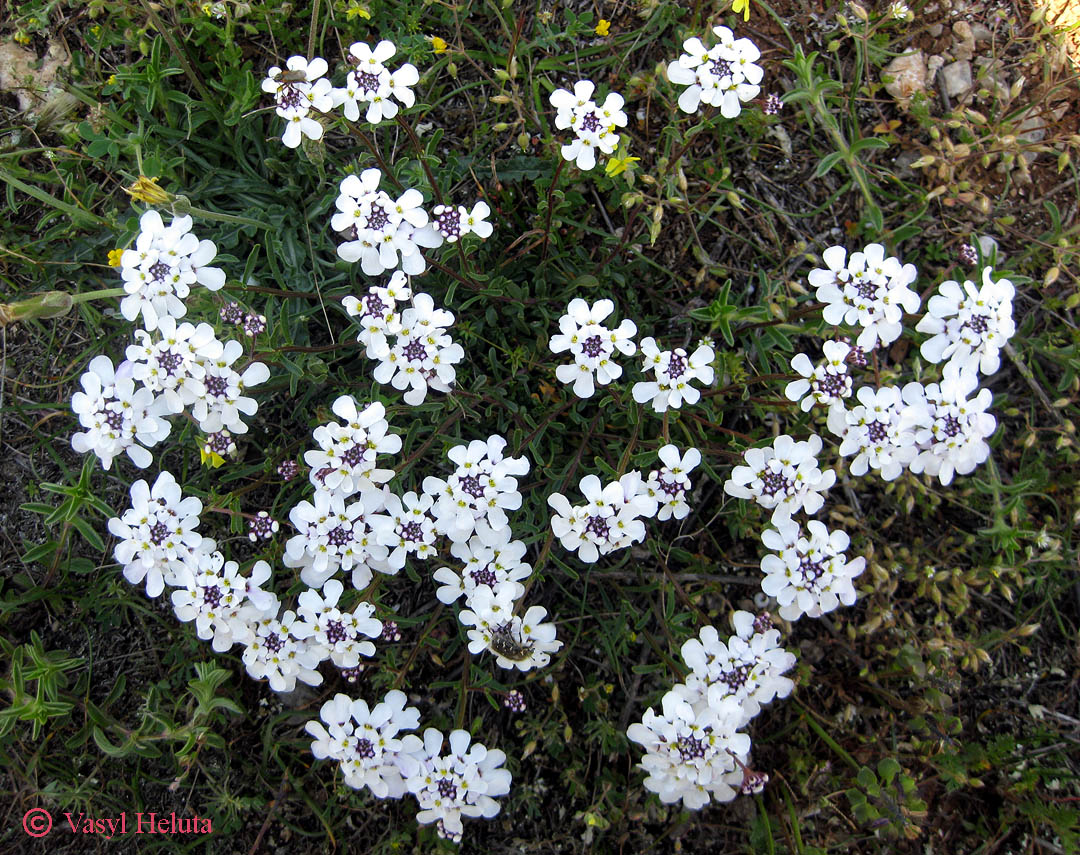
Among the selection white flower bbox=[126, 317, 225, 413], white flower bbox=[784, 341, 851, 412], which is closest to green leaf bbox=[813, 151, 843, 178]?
white flower bbox=[784, 341, 851, 412]

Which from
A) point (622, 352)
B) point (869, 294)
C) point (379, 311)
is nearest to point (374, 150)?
point (379, 311)

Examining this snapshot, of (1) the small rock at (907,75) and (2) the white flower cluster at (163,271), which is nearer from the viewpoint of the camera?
(2) the white flower cluster at (163,271)

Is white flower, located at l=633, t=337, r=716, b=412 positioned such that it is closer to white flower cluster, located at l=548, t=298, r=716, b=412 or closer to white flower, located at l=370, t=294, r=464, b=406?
white flower cluster, located at l=548, t=298, r=716, b=412

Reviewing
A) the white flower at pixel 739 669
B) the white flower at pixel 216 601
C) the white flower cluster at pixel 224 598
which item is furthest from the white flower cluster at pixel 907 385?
the white flower at pixel 216 601

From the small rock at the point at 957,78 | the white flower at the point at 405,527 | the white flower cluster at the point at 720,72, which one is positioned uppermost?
the white flower cluster at the point at 720,72

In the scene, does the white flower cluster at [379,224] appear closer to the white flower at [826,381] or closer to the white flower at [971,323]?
the white flower at [826,381]

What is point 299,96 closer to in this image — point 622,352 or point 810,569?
point 622,352

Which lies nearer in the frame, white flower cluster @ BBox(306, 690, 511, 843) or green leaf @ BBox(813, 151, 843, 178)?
white flower cluster @ BBox(306, 690, 511, 843)
